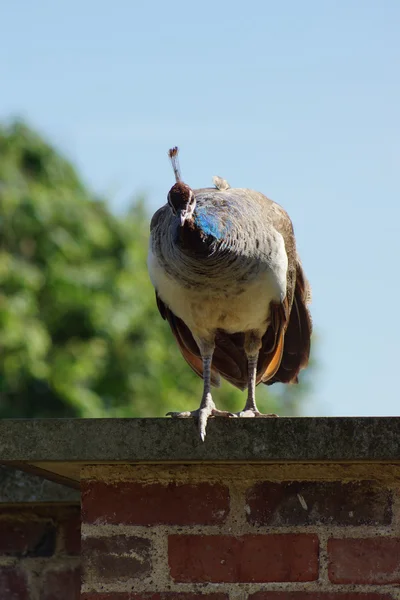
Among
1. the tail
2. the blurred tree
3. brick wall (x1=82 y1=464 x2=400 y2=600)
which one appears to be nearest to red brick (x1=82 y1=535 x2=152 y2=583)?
brick wall (x1=82 y1=464 x2=400 y2=600)

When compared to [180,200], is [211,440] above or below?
below

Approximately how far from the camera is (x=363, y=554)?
9.83 ft

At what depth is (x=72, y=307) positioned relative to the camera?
2244 cm

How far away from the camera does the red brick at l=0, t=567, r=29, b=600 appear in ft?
12.6

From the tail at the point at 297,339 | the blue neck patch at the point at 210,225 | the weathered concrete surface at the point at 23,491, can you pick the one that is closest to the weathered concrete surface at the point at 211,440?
the weathered concrete surface at the point at 23,491

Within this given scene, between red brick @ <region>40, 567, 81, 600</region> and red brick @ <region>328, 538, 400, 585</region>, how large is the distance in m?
1.14

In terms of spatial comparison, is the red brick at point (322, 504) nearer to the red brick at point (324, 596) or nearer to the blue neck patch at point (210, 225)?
the red brick at point (324, 596)

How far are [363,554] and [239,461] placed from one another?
37cm

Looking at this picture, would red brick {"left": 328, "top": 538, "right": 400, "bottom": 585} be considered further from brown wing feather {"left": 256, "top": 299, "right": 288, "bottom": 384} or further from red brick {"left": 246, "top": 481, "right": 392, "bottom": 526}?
brown wing feather {"left": 256, "top": 299, "right": 288, "bottom": 384}

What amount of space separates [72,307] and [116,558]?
64.1ft

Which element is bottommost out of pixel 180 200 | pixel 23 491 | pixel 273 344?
pixel 23 491

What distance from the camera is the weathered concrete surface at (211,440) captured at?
2.92 metres

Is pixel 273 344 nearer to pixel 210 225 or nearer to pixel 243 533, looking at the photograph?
pixel 210 225

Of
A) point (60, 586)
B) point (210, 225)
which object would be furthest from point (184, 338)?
point (60, 586)
